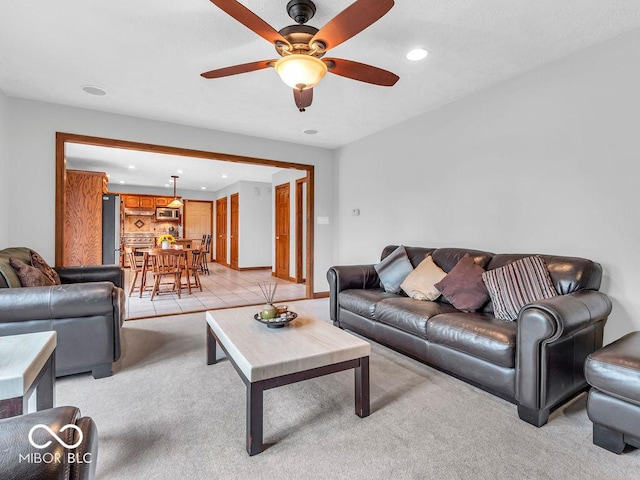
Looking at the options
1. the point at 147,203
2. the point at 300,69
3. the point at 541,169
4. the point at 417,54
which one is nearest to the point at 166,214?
the point at 147,203

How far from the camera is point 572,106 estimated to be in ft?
8.48

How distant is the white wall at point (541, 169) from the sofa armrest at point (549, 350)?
722 mm

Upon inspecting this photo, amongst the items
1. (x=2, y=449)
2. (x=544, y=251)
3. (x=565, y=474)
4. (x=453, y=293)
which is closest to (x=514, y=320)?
(x=453, y=293)

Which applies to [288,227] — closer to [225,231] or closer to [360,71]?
[225,231]

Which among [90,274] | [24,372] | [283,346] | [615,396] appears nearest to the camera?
[24,372]

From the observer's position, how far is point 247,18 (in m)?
1.64

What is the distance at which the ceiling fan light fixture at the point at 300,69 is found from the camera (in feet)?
6.14

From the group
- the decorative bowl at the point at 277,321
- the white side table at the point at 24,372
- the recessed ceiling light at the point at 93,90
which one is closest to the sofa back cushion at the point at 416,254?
the decorative bowl at the point at 277,321

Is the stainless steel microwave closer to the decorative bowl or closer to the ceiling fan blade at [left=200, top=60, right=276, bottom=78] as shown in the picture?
the ceiling fan blade at [left=200, top=60, right=276, bottom=78]

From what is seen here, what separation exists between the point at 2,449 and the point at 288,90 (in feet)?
10.6

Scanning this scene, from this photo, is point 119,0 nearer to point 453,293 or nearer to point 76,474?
point 76,474

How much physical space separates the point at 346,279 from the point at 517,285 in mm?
1589

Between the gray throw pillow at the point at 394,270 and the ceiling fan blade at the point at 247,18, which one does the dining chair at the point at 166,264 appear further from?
the ceiling fan blade at the point at 247,18

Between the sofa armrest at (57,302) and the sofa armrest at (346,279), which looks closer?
the sofa armrest at (57,302)
